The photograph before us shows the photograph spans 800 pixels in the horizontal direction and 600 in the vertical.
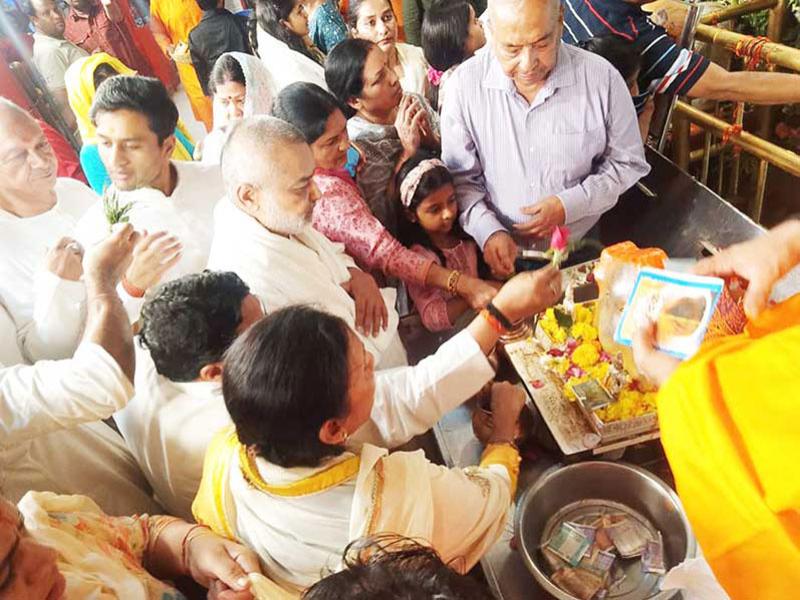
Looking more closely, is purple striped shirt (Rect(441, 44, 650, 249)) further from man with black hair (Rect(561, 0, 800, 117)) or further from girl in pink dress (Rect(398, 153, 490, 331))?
man with black hair (Rect(561, 0, 800, 117))

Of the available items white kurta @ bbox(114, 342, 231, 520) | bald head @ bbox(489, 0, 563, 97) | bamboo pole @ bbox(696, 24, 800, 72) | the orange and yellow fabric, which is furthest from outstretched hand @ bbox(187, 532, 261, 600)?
bamboo pole @ bbox(696, 24, 800, 72)

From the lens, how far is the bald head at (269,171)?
1513mm

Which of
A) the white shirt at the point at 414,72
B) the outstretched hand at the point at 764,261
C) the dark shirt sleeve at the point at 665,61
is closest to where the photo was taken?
the outstretched hand at the point at 764,261

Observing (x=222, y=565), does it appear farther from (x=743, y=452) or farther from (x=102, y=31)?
(x=102, y=31)

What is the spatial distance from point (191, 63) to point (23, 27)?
1.63ft

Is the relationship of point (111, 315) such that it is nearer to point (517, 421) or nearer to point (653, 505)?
point (517, 421)

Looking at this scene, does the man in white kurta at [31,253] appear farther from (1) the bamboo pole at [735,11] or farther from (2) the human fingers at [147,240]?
(1) the bamboo pole at [735,11]

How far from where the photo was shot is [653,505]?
56.2 inches

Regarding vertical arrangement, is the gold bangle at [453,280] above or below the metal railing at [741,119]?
below

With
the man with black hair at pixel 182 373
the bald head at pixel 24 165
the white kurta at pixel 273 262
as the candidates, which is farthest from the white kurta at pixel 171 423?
the bald head at pixel 24 165

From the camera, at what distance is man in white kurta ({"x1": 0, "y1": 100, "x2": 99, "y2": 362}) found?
1.24 metres

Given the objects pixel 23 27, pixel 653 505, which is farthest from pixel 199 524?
pixel 23 27

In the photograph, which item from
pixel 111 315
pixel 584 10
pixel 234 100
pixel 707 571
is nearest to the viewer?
pixel 707 571

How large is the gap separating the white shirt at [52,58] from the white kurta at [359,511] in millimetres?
1020
